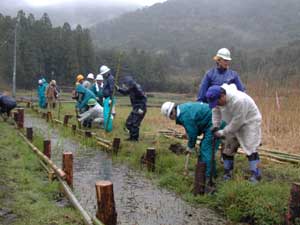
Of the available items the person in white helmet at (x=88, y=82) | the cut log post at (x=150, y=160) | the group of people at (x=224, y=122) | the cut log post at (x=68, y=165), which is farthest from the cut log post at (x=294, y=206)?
the person in white helmet at (x=88, y=82)

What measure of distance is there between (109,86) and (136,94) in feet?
5.17

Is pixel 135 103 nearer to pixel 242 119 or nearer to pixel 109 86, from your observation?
pixel 109 86

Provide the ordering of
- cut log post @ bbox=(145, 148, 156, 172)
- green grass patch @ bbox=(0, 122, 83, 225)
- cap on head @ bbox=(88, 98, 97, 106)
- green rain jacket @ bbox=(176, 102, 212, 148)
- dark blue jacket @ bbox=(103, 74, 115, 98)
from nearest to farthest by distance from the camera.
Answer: green grass patch @ bbox=(0, 122, 83, 225), green rain jacket @ bbox=(176, 102, 212, 148), cut log post @ bbox=(145, 148, 156, 172), dark blue jacket @ bbox=(103, 74, 115, 98), cap on head @ bbox=(88, 98, 97, 106)

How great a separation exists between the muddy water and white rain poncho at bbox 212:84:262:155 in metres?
1.16

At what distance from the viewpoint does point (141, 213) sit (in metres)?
5.68

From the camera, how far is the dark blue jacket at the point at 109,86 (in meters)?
11.9

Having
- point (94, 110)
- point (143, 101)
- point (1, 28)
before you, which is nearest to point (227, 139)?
point (143, 101)

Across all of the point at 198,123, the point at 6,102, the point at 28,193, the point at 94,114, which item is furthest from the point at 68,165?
the point at 6,102

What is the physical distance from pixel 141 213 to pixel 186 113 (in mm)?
1690

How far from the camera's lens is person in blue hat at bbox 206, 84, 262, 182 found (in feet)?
19.6

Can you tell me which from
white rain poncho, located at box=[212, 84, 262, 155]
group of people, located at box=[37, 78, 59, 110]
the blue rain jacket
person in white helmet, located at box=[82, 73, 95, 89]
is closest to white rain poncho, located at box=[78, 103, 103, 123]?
the blue rain jacket

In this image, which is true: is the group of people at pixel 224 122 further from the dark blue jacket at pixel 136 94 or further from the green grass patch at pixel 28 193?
the dark blue jacket at pixel 136 94

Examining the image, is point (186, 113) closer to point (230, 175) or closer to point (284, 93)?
point (230, 175)

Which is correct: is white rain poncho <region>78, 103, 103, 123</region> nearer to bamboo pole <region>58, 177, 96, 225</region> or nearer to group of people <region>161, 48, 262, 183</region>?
group of people <region>161, 48, 262, 183</region>
